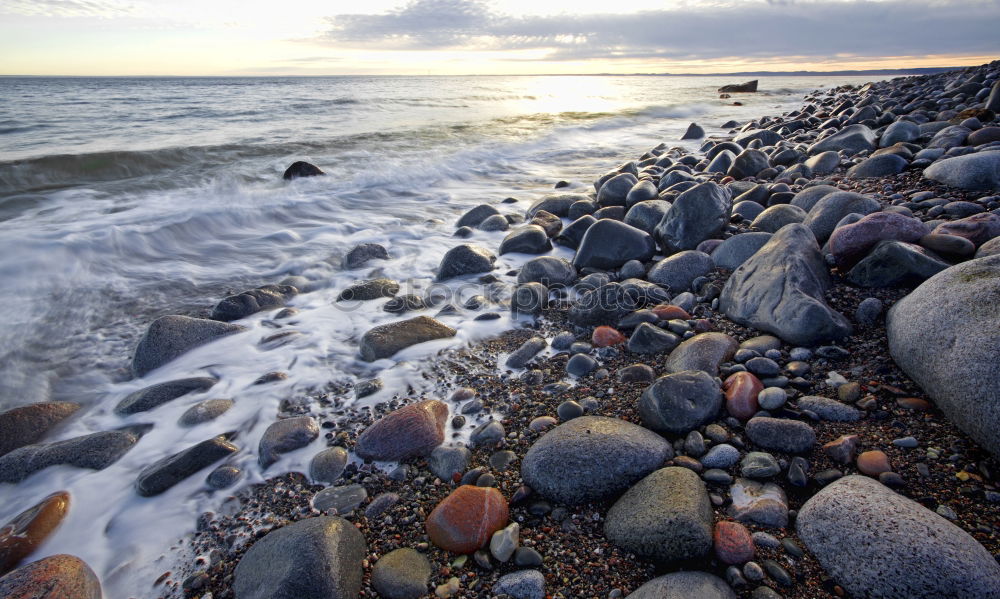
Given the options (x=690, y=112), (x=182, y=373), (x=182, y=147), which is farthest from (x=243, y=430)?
(x=690, y=112)

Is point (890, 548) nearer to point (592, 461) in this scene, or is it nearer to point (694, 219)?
point (592, 461)

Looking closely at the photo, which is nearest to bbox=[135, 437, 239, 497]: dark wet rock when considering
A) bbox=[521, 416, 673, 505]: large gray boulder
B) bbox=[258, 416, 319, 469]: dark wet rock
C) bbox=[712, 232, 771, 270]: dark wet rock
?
bbox=[258, 416, 319, 469]: dark wet rock

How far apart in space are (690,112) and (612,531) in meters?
22.8

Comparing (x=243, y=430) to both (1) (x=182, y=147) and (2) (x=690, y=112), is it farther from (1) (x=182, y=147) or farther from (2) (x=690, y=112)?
(2) (x=690, y=112)

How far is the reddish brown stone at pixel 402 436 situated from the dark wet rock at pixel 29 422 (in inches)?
72.9

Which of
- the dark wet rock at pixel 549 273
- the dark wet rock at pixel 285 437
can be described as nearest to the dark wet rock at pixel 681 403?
the dark wet rock at pixel 285 437

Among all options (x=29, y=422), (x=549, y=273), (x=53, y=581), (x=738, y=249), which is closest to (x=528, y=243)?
(x=549, y=273)

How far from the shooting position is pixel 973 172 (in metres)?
3.64

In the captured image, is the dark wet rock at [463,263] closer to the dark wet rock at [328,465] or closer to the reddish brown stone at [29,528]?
the dark wet rock at [328,465]

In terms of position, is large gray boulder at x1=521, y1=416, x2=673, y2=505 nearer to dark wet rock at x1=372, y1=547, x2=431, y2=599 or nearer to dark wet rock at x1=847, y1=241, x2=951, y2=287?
dark wet rock at x1=372, y1=547, x2=431, y2=599

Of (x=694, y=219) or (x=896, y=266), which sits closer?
(x=896, y=266)

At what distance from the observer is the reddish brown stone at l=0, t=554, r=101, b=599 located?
156 cm

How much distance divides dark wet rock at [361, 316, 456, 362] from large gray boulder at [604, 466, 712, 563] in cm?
180

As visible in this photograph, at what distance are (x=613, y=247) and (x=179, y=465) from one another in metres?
3.31
